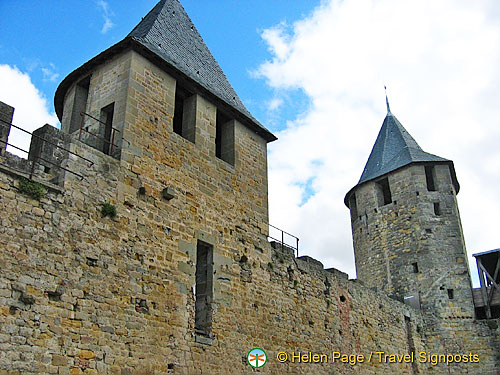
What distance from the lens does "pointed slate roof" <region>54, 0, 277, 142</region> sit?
935cm

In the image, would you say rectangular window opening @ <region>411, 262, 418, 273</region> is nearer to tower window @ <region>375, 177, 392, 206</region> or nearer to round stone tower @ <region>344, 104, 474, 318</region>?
round stone tower @ <region>344, 104, 474, 318</region>

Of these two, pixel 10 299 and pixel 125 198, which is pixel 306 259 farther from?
pixel 10 299

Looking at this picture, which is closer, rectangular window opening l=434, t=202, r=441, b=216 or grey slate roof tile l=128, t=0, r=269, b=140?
grey slate roof tile l=128, t=0, r=269, b=140

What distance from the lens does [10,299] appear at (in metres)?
6.02

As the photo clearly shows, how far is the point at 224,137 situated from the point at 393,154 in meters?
9.90

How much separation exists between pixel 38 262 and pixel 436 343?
41.3 feet

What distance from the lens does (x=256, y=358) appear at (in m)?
9.17

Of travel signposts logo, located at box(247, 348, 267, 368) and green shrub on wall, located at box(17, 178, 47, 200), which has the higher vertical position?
green shrub on wall, located at box(17, 178, 47, 200)

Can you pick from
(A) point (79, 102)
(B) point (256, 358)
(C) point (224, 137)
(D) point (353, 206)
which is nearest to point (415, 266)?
(D) point (353, 206)

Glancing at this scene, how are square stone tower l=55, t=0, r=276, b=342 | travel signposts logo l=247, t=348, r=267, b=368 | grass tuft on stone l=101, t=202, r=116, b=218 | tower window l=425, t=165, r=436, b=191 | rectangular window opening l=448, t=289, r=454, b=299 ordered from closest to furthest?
1. grass tuft on stone l=101, t=202, r=116, b=218
2. square stone tower l=55, t=0, r=276, b=342
3. travel signposts logo l=247, t=348, r=267, b=368
4. rectangular window opening l=448, t=289, r=454, b=299
5. tower window l=425, t=165, r=436, b=191

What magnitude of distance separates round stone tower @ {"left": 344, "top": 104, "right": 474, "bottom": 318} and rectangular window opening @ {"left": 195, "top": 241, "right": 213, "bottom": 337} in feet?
29.9

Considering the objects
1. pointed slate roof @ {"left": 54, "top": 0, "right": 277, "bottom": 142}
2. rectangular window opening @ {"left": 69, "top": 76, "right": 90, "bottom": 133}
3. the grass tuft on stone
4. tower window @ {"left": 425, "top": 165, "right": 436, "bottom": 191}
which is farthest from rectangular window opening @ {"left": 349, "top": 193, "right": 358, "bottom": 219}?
the grass tuft on stone

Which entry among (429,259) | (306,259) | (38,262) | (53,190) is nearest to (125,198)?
(53,190)

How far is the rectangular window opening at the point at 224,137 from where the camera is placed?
1060 centimetres
